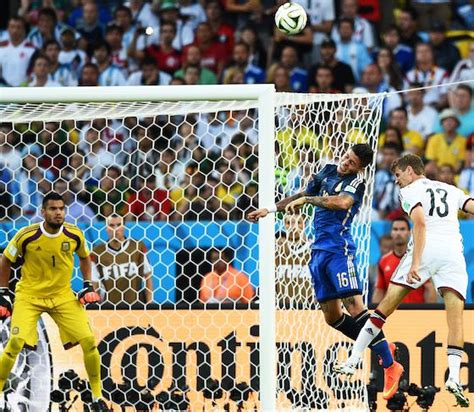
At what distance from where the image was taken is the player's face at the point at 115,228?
1061 centimetres

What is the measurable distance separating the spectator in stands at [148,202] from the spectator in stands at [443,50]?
14.6 ft

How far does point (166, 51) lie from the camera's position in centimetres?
1528

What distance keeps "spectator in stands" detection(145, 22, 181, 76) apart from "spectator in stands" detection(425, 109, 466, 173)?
130 inches

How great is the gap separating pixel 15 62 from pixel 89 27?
3.44 feet

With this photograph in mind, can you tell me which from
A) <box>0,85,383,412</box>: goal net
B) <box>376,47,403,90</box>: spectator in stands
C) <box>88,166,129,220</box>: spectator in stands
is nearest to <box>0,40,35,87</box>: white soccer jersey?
<box>0,85,383,412</box>: goal net

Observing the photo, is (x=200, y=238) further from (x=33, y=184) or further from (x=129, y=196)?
(x=33, y=184)

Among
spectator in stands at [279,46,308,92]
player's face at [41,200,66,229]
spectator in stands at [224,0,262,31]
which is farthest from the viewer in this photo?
spectator in stands at [224,0,262,31]

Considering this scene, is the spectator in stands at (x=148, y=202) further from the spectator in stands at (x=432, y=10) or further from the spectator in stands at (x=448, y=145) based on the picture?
the spectator in stands at (x=432, y=10)

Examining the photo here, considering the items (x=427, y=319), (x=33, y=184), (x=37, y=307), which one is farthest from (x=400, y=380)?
(x=33, y=184)

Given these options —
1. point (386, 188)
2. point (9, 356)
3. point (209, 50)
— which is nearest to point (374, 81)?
point (386, 188)

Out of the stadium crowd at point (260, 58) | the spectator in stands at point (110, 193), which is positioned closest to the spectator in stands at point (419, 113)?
the stadium crowd at point (260, 58)

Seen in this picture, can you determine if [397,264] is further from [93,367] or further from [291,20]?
[93,367]

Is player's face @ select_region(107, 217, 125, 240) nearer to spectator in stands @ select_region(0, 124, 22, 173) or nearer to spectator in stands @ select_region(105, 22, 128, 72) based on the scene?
spectator in stands @ select_region(0, 124, 22, 173)

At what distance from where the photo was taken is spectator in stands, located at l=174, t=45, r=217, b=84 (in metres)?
14.9
